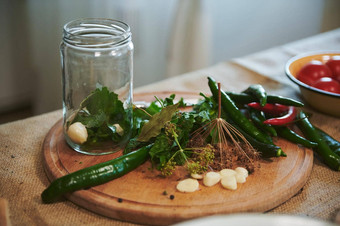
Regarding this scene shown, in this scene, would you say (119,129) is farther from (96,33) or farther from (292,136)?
(292,136)

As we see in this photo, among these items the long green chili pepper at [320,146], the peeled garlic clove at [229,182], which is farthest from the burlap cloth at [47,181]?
the peeled garlic clove at [229,182]

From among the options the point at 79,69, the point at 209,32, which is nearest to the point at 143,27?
the point at 209,32

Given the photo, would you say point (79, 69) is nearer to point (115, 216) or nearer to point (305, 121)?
point (115, 216)

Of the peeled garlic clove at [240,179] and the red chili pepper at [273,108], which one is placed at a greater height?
the red chili pepper at [273,108]

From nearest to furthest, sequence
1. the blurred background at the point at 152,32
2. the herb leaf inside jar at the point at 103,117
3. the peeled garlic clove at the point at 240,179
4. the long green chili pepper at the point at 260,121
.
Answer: the peeled garlic clove at the point at 240,179 < the herb leaf inside jar at the point at 103,117 < the long green chili pepper at the point at 260,121 < the blurred background at the point at 152,32

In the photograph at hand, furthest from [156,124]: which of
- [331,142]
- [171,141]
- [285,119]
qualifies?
[331,142]

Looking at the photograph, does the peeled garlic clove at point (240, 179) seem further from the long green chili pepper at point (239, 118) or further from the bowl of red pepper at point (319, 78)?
the bowl of red pepper at point (319, 78)
